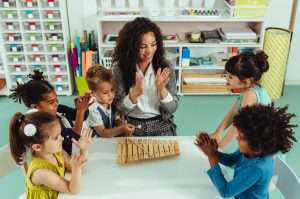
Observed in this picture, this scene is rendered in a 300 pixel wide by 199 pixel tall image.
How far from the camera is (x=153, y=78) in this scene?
1892mm

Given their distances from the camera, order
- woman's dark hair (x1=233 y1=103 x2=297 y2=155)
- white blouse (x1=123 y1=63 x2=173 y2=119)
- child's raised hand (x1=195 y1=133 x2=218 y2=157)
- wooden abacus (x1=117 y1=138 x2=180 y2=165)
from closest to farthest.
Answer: woman's dark hair (x1=233 y1=103 x2=297 y2=155) < child's raised hand (x1=195 y1=133 x2=218 y2=157) < wooden abacus (x1=117 y1=138 x2=180 y2=165) < white blouse (x1=123 y1=63 x2=173 y2=119)

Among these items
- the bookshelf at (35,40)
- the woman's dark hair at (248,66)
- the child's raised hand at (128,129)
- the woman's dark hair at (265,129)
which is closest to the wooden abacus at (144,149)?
the child's raised hand at (128,129)

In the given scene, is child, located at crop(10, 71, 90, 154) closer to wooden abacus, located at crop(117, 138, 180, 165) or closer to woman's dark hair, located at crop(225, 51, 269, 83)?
wooden abacus, located at crop(117, 138, 180, 165)

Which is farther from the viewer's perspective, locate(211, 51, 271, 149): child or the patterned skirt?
the patterned skirt

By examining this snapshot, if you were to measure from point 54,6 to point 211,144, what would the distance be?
7.29 ft

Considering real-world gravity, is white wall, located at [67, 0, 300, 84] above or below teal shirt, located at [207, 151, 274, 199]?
above

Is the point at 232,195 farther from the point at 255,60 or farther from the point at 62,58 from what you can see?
the point at 62,58

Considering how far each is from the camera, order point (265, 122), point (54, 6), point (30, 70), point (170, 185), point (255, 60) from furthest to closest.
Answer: point (30, 70)
point (54, 6)
point (255, 60)
point (170, 185)
point (265, 122)

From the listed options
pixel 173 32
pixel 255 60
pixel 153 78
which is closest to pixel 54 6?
pixel 173 32

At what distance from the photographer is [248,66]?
174 centimetres

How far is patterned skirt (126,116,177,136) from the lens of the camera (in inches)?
76.0

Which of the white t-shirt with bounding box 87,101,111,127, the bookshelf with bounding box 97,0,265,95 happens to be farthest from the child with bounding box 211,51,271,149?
the bookshelf with bounding box 97,0,265,95

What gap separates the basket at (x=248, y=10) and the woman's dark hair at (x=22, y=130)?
2.20m

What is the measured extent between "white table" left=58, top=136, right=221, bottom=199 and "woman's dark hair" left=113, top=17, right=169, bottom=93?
1.53 feet
